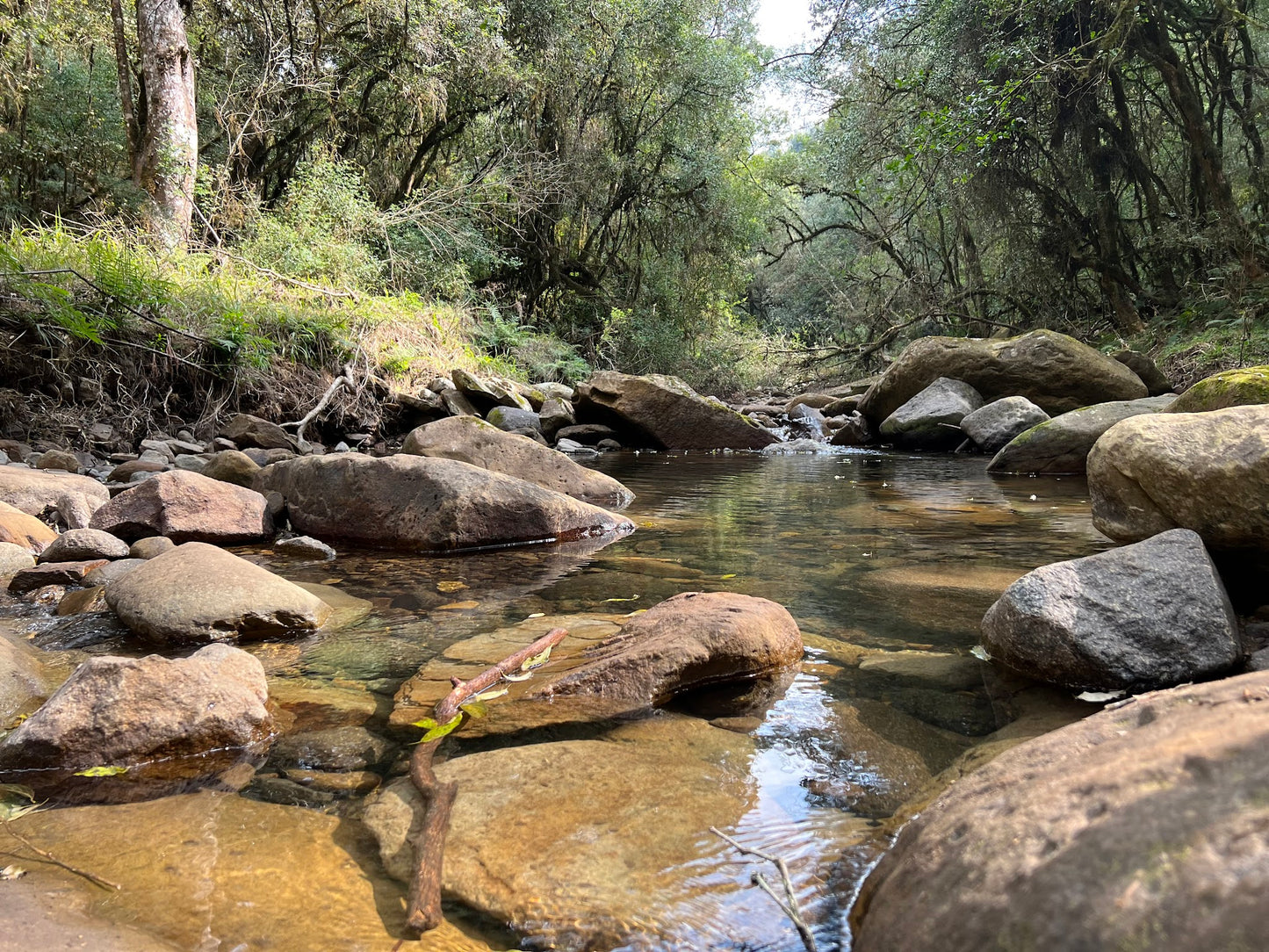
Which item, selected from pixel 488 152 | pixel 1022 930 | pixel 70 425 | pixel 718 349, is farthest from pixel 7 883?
pixel 718 349

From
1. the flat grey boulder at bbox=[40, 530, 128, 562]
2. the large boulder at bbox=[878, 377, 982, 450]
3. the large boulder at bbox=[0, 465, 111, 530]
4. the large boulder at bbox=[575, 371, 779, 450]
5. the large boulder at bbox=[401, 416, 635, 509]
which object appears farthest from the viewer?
the large boulder at bbox=[575, 371, 779, 450]

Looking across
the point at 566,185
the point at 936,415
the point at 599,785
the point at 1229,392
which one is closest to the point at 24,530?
the point at 599,785

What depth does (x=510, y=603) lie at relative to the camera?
369 centimetres

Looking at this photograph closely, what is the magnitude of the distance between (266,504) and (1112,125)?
47.2 feet

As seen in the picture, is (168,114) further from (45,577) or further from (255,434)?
(45,577)

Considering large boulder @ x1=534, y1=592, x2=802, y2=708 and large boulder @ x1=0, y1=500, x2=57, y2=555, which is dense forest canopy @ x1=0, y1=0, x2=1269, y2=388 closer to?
large boulder @ x1=0, y1=500, x2=57, y2=555

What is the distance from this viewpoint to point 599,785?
1.85 metres

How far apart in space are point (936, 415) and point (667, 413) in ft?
12.5

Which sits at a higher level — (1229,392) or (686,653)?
(1229,392)

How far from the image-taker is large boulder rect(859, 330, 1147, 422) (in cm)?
1027

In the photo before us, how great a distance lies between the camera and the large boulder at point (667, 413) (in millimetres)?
11656

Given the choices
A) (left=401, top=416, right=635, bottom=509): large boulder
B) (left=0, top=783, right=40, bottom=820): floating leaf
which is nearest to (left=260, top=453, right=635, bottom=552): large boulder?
(left=401, top=416, right=635, bottom=509): large boulder

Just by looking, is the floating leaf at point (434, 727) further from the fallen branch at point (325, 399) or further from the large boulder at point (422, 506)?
the fallen branch at point (325, 399)

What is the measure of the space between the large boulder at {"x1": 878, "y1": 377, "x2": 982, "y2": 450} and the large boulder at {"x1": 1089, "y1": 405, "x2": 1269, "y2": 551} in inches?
313
